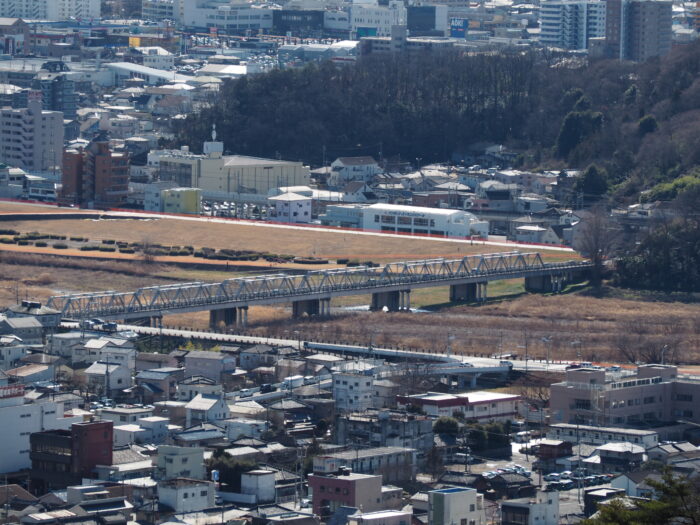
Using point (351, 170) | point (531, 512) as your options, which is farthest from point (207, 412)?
point (351, 170)

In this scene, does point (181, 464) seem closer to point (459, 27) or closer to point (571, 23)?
point (571, 23)

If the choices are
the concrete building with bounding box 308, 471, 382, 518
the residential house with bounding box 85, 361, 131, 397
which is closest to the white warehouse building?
the residential house with bounding box 85, 361, 131, 397

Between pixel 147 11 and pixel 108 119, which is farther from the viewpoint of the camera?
pixel 147 11

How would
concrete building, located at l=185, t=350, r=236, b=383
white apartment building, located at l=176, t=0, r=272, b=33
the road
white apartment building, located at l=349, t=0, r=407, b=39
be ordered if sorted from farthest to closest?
white apartment building, located at l=176, t=0, r=272, b=33 → white apartment building, located at l=349, t=0, r=407, b=39 → the road → concrete building, located at l=185, t=350, r=236, b=383

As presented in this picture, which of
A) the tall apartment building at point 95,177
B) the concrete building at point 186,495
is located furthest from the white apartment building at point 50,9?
the concrete building at point 186,495

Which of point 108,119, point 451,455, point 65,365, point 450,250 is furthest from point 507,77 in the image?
point 451,455

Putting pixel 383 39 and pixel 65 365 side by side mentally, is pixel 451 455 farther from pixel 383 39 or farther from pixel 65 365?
pixel 383 39

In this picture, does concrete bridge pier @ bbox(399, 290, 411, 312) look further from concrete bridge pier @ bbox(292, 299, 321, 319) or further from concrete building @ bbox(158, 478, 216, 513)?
concrete building @ bbox(158, 478, 216, 513)

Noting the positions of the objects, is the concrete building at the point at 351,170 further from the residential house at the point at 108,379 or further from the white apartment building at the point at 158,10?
the white apartment building at the point at 158,10
